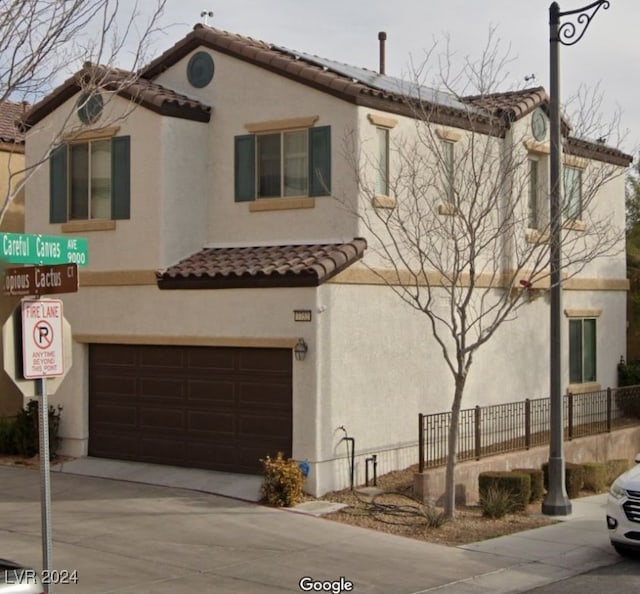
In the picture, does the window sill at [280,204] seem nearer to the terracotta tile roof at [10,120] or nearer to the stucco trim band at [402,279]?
the stucco trim band at [402,279]

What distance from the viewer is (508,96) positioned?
20.5m

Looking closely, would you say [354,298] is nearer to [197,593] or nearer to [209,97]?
[209,97]

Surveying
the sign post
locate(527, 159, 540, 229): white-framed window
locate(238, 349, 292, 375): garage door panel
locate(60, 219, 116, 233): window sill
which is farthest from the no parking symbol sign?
locate(527, 159, 540, 229): white-framed window

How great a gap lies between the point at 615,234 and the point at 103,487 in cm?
1300

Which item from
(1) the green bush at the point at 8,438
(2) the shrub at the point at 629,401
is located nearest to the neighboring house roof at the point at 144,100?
(1) the green bush at the point at 8,438

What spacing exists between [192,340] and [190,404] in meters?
1.05

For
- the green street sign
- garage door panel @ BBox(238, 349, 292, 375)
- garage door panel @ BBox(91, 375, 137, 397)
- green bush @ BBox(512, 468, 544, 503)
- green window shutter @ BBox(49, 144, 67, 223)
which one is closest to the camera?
the green street sign

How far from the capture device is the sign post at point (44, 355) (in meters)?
8.02

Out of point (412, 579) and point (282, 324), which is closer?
point (412, 579)

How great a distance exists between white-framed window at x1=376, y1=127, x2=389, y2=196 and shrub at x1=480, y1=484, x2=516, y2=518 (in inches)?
198

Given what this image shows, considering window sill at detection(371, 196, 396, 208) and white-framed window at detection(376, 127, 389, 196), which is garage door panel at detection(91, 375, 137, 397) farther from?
white-framed window at detection(376, 127, 389, 196)

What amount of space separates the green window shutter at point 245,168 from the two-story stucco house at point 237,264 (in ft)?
0.10

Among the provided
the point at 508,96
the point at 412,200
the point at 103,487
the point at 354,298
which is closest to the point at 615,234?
the point at 508,96

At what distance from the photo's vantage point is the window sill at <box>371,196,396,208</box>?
16.2 m
